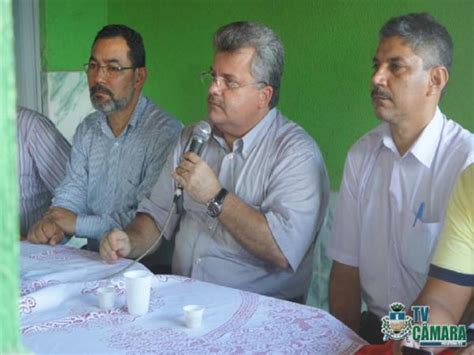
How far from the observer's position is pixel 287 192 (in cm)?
193

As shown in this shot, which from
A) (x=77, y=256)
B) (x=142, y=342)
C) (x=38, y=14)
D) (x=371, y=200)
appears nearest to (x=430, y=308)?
(x=371, y=200)

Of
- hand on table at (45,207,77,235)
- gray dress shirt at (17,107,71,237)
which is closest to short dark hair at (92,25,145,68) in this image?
gray dress shirt at (17,107,71,237)

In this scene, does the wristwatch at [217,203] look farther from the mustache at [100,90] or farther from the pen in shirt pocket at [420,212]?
the mustache at [100,90]

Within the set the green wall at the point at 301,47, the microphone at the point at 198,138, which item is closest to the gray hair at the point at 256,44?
the microphone at the point at 198,138

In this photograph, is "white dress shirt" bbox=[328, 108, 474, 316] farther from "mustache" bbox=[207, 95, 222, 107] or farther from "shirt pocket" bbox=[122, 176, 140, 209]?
"shirt pocket" bbox=[122, 176, 140, 209]

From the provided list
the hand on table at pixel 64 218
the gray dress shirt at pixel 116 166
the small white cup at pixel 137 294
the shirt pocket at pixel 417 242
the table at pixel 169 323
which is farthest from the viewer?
the gray dress shirt at pixel 116 166

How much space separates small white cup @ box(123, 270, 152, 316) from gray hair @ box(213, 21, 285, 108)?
2.99ft

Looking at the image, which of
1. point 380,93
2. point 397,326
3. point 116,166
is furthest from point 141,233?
point 397,326

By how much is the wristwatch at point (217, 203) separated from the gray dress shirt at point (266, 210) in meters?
0.12

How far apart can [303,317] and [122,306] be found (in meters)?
0.42

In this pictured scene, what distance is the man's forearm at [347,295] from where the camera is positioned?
6.18ft

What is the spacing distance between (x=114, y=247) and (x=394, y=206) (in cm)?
82

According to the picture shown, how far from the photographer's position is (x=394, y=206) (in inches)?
69.6

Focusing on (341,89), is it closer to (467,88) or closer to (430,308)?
(467,88)
